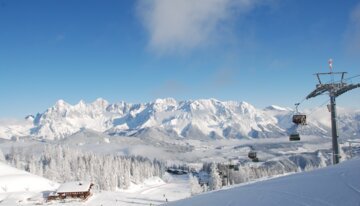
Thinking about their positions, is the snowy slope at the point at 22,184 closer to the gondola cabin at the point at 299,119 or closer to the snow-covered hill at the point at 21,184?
the snow-covered hill at the point at 21,184

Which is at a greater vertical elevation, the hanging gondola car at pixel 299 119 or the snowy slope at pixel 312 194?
the hanging gondola car at pixel 299 119

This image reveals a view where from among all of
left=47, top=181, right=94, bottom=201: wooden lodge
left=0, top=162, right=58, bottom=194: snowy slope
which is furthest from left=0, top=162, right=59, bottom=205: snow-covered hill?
left=47, top=181, right=94, bottom=201: wooden lodge

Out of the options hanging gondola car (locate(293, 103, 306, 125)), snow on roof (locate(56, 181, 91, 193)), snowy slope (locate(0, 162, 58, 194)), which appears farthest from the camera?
snowy slope (locate(0, 162, 58, 194))

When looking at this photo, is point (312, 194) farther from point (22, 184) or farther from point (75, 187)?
point (22, 184)

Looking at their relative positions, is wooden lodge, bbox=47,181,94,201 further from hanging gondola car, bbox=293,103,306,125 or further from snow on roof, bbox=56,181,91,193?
hanging gondola car, bbox=293,103,306,125

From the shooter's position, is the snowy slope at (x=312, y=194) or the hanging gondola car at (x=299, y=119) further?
the hanging gondola car at (x=299, y=119)

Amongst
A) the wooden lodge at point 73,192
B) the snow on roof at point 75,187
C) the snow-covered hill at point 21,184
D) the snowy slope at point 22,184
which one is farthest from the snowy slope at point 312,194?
the snowy slope at point 22,184

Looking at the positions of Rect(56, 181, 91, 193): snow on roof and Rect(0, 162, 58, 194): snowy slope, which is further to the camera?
Rect(0, 162, 58, 194): snowy slope

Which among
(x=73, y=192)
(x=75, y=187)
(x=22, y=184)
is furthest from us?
(x=22, y=184)

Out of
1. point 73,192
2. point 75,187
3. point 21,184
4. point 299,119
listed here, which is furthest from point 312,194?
point 21,184
